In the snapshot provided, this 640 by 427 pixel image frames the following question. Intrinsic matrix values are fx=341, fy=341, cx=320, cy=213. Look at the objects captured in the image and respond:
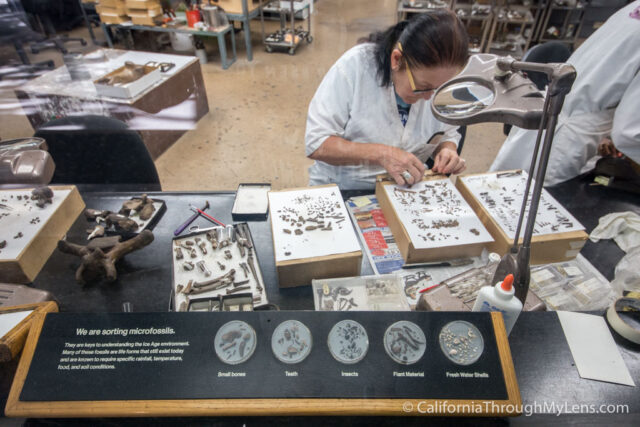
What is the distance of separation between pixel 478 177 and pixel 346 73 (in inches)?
28.2

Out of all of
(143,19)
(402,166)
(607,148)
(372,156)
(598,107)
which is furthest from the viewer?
(143,19)

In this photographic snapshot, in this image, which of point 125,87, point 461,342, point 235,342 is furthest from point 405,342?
point 125,87

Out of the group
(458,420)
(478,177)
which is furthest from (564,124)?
(458,420)

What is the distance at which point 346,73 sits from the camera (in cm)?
151

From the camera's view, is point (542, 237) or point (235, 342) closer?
point (235, 342)

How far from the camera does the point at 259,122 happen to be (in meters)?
3.47

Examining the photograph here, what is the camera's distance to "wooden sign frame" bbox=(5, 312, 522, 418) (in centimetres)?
64

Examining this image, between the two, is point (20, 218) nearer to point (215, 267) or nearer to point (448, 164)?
point (215, 267)

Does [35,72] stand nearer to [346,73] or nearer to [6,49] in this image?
[6,49]

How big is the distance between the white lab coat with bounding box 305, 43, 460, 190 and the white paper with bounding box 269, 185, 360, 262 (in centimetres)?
39

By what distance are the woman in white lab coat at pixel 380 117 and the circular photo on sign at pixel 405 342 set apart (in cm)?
69

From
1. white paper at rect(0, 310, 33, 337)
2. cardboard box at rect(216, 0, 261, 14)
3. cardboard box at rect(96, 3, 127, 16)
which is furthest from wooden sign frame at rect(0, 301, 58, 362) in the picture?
cardboard box at rect(216, 0, 261, 14)

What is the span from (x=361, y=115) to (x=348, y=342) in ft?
3.67

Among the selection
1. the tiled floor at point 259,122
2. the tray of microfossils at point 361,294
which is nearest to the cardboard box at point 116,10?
the tiled floor at point 259,122
